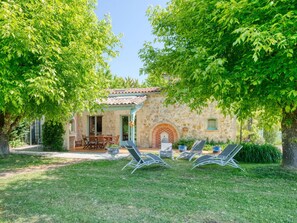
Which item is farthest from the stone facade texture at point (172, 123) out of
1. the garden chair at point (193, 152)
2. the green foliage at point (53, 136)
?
the garden chair at point (193, 152)

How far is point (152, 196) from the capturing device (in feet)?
19.5

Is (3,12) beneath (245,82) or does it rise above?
above

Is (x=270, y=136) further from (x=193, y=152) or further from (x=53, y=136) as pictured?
(x=53, y=136)

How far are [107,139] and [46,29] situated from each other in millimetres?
10353

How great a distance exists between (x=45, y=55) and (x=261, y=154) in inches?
381

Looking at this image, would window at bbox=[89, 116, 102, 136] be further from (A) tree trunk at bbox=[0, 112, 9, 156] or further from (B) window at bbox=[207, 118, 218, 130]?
(B) window at bbox=[207, 118, 218, 130]

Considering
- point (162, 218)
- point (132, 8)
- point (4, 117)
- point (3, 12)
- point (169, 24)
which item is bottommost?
point (162, 218)

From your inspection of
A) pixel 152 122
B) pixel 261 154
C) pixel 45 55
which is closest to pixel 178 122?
pixel 152 122

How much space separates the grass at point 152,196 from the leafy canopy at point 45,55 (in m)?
2.49

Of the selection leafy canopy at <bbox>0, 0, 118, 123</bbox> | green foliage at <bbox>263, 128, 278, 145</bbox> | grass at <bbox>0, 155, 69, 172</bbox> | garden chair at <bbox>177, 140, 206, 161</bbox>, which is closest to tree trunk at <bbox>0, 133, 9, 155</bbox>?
grass at <bbox>0, 155, 69, 172</bbox>

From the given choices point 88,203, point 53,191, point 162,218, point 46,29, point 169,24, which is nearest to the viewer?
point 162,218

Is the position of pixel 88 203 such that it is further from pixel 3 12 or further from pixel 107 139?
pixel 107 139

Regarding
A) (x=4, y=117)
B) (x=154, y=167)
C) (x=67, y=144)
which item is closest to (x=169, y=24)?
(x=154, y=167)

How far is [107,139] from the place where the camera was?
16656 millimetres
